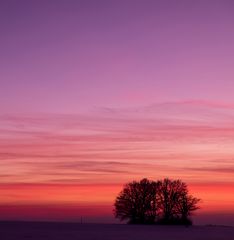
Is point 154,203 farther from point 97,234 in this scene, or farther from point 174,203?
point 97,234

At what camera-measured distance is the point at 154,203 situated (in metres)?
94.5

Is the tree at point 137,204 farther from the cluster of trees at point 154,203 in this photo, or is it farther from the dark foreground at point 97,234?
the dark foreground at point 97,234

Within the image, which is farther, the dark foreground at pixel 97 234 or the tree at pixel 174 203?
the tree at pixel 174 203

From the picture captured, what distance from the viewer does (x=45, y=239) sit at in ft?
144

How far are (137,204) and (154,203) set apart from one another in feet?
10.2

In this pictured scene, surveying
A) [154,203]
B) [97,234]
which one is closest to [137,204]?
[154,203]

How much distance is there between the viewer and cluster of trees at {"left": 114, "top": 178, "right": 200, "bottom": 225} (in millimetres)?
92375

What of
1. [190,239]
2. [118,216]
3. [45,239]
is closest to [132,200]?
[118,216]

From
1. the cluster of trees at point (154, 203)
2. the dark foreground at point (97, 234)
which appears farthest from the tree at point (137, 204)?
the dark foreground at point (97, 234)

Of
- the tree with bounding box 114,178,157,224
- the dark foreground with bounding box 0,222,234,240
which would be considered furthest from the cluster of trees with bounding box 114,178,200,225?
the dark foreground with bounding box 0,222,234,240

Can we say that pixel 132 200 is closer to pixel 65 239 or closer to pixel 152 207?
pixel 152 207

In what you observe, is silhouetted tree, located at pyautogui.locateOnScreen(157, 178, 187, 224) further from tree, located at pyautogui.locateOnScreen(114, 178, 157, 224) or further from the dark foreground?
the dark foreground

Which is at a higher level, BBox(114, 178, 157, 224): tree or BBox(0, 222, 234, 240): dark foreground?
BBox(114, 178, 157, 224): tree

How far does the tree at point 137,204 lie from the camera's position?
9262cm
